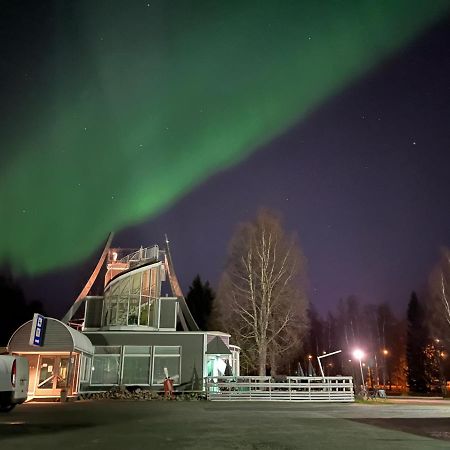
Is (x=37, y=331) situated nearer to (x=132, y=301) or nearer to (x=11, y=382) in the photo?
(x=132, y=301)

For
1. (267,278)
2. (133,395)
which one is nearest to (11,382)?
(133,395)

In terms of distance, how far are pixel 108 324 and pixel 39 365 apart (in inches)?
177

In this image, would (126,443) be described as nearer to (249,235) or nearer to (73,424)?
(73,424)

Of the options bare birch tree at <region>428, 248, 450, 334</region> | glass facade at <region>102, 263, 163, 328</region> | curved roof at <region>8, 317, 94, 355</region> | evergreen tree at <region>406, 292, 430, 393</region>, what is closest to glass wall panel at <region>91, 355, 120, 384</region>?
glass facade at <region>102, 263, 163, 328</region>

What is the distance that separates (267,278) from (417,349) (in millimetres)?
32197

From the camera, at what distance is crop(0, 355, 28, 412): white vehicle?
1368 cm

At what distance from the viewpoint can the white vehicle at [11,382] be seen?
13.7m

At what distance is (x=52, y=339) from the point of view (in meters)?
22.2

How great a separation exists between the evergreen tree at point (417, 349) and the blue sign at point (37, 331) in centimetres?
4326

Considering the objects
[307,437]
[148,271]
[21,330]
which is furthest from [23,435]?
[148,271]

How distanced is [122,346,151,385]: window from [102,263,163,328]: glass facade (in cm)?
164

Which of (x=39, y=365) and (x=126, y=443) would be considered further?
(x=39, y=365)

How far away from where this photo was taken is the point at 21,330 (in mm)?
22422

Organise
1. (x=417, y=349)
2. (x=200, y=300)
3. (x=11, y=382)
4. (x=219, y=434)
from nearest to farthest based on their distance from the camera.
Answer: (x=219, y=434) → (x=11, y=382) → (x=417, y=349) → (x=200, y=300)
